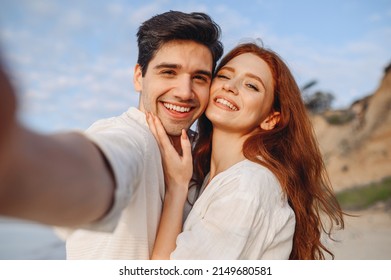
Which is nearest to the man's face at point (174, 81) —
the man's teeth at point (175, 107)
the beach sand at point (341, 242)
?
the man's teeth at point (175, 107)

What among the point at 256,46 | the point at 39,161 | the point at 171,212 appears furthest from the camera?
the point at 256,46

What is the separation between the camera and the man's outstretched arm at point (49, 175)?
630mm

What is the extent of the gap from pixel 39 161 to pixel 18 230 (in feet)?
35.1

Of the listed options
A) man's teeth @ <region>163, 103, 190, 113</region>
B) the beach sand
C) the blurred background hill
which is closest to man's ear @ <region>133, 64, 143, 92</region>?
man's teeth @ <region>163, 103, 190, 113</region>

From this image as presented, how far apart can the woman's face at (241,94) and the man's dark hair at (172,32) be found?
0.18 meters

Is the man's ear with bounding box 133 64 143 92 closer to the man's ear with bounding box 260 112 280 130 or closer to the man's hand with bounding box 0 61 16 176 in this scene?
the man's ear with bounding box 260 112 280 130

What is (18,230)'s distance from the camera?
1038 centimetres

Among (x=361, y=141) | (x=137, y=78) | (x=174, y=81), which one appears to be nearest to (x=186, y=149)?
(x=174, y=81)

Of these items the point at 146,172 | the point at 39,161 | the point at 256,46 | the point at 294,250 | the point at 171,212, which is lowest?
the point at 294,250

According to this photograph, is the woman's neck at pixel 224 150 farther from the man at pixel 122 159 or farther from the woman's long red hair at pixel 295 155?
the man at pixel 122 159

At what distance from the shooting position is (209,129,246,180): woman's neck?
100 inches
